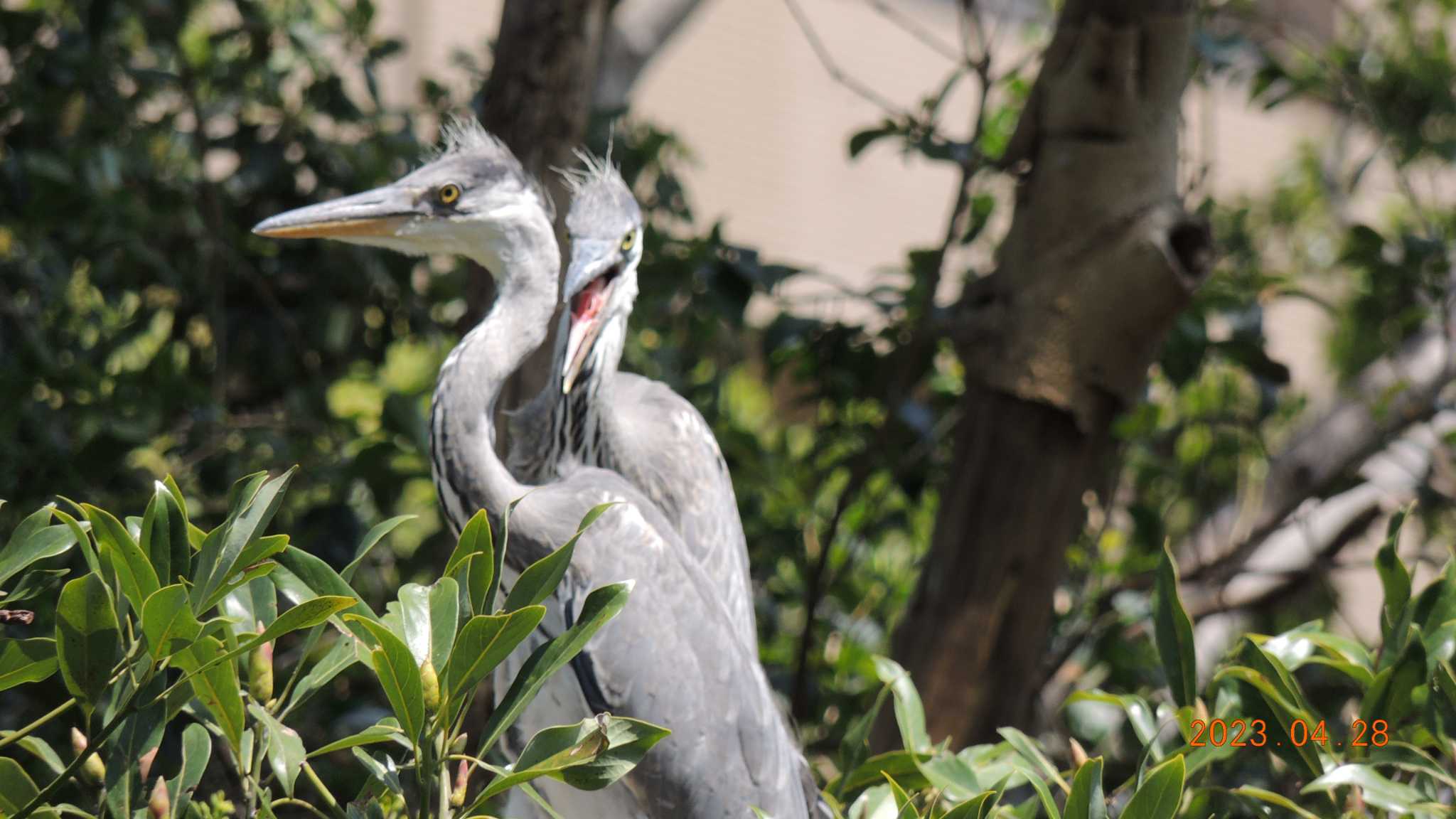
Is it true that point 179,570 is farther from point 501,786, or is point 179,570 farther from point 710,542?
point 710,542

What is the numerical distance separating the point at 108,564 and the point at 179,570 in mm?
57

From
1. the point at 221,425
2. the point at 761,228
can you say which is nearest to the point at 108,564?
the point at 221,425

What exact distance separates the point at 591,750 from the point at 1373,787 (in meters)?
0.92

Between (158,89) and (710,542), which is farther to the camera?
(158,89)

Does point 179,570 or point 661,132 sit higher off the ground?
point 661,132

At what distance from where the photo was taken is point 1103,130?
2.53 meters

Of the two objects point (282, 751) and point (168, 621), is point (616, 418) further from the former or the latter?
point (168, 621)

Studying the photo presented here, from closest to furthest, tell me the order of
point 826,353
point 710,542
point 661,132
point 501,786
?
point 501,786, point 710,542, point 826,353, point 661,132

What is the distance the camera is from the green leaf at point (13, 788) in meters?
1.17

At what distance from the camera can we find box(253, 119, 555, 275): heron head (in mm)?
2086

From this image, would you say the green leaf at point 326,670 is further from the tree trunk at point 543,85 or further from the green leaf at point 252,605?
the tree trunk at point 543,85

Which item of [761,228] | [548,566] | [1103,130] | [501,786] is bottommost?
[761,228]

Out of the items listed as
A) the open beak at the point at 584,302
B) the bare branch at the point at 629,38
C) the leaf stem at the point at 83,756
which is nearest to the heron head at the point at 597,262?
the open beak at the point at 584,302

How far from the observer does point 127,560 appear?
112 cm
